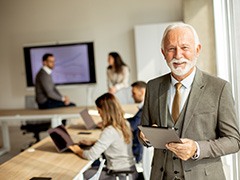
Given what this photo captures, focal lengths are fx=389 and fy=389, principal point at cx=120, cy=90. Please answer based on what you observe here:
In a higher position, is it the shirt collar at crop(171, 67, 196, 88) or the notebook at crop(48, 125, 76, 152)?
the shirt collar at crop(171, 67, 196, 88)

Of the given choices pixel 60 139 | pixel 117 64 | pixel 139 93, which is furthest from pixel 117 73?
pixel 60 139

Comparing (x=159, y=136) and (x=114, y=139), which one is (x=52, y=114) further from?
(x=159, y=136)

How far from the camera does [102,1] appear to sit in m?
8.20

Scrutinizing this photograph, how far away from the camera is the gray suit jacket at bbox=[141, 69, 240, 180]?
1723 millimetres

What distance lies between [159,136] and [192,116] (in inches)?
7.0

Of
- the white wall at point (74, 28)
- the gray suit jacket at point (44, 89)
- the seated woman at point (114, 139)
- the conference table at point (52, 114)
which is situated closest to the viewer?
the seated woman at point (114, 139)

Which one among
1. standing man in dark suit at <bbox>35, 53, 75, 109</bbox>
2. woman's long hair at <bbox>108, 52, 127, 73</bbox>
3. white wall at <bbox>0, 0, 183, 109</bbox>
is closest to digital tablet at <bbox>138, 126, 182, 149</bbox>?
standing man in dark suit at <bbox>35, 53, 75, 109</bbox>

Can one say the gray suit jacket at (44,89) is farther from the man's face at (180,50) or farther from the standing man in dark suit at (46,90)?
the man's face at (180,50)

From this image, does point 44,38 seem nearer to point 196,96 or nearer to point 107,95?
point 107,95

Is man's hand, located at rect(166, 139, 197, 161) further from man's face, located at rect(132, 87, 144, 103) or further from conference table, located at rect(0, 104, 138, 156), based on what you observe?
conference table, located at rect(0, 104, 138, 156)

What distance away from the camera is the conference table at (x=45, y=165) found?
9.52ft

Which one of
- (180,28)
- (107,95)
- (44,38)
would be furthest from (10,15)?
(180,28)

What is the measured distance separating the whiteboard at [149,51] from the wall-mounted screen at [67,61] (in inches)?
43.6

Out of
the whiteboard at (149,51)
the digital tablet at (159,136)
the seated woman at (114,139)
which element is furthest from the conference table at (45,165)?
the whiteboard at (149,51)
